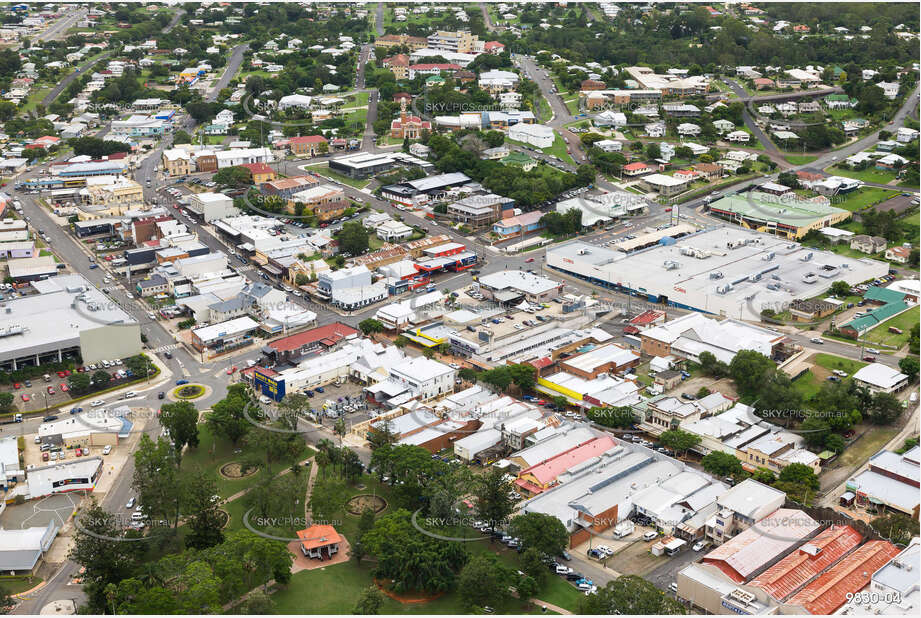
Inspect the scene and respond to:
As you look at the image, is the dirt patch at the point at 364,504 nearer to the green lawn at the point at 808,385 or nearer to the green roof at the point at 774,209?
the green lawn at the point at 808,385

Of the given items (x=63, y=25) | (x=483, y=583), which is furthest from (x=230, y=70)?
(x=483, y=583)

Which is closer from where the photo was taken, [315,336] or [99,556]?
[99,556]

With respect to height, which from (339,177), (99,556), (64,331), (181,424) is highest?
(339,177)

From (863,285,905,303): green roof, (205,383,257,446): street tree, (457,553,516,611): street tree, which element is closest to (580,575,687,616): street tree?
(457,553,516,611): street tree

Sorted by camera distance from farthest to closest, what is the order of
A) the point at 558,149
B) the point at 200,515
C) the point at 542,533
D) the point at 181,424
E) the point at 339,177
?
the point at 558,149, the point at 339,177, the point at 181,424, the point at 200,515, the point at 542,533

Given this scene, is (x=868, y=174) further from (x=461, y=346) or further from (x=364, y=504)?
(x=364, y=504)

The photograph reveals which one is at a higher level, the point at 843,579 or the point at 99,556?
the point at 99,556

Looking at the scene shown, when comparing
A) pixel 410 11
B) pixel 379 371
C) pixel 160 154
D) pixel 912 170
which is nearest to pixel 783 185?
pixel 912 170
